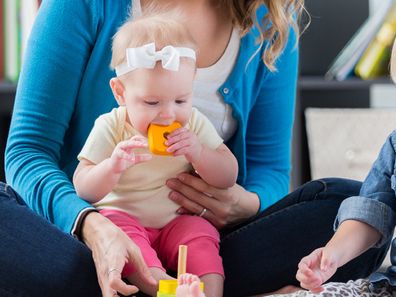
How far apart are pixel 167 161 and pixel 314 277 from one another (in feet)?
1.40

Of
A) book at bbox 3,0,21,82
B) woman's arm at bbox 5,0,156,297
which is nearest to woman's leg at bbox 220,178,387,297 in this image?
woman's arm at bbox 5,0,156,297

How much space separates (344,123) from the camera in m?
2.84

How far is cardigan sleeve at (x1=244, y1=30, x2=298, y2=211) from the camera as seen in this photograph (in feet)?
6.09

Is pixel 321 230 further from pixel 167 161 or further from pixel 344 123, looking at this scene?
pixel 344 123

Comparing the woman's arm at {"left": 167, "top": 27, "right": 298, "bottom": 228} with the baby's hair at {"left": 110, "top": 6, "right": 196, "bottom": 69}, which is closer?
the baby's hair at {"left": 110, "top": 6, "right": 196, "bottom": 69}

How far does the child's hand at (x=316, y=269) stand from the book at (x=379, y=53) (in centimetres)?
158

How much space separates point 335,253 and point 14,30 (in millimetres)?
1762

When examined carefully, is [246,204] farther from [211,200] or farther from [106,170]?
[106,170]

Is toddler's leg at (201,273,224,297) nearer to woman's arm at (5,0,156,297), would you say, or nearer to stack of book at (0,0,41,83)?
woman's arm at (5,0,156,297)

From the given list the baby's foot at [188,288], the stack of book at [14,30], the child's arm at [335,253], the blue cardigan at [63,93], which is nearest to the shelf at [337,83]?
the stack of book at [14,30]

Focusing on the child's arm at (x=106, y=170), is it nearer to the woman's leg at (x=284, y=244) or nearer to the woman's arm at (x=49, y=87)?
the woman's arm at (x=49, y=87)

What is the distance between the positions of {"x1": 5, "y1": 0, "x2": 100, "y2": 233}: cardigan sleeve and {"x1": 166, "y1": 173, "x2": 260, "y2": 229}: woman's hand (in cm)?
21

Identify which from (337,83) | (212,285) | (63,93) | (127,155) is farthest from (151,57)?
(337,83)

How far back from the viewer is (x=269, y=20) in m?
1.80
